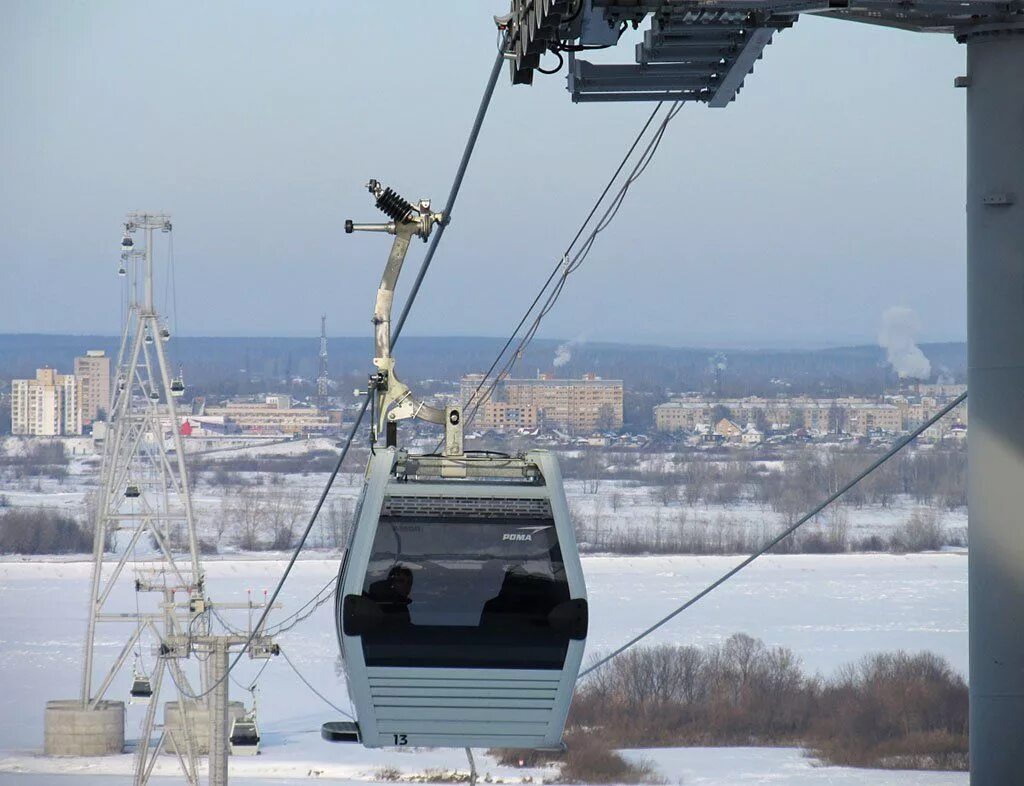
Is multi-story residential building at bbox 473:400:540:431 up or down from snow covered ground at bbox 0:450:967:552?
up

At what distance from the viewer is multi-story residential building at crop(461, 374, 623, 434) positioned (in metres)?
64.3

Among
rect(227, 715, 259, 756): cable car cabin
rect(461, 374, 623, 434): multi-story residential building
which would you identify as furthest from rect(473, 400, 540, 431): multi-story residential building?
rect(227, 715, 259, 756): cable car cabin

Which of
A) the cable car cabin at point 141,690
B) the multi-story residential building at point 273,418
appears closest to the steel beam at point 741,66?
the cable car cabin at point 141,690

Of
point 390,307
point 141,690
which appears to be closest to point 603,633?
point 141,690

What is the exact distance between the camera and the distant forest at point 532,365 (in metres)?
71.6

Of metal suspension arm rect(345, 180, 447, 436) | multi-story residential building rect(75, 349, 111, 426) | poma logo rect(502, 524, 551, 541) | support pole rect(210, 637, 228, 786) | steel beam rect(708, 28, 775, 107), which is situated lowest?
support pole rect(210, 637, 228, 786)

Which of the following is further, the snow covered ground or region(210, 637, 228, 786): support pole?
the snow covered ground

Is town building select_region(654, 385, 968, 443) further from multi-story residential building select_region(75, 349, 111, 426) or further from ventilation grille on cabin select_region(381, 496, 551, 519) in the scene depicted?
ventilation grille on cabin select_region(381, 496, 551, 519)

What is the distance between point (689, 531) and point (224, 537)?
15.0 meters

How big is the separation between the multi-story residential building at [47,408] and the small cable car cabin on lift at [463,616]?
63465 mm

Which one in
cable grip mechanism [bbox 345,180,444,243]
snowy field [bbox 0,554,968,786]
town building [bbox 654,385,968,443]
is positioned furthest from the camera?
town building [bbox 654,385,968,443]

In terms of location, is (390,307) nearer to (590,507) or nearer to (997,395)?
(997,395)

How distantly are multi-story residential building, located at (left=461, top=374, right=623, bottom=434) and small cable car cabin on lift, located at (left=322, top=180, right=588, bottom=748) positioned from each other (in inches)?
2224

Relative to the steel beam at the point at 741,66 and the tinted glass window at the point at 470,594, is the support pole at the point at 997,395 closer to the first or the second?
the steel beam at the point at 741,66
